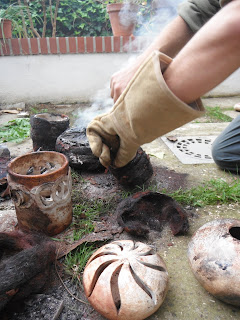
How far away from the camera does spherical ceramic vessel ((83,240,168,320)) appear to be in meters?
1.15

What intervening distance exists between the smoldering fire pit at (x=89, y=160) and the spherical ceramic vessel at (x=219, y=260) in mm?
909

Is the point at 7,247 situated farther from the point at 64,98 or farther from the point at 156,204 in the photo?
the point at 64,98

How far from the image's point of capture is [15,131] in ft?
13.1

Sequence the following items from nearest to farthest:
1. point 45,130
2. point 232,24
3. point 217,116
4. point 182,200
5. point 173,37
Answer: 1. point 232,24
2. point 173,37
3. point 182,200
4. point 45,130
5. point 217,116

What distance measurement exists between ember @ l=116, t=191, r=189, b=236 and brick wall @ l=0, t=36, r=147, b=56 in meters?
4.69

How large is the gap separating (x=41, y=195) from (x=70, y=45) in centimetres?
484

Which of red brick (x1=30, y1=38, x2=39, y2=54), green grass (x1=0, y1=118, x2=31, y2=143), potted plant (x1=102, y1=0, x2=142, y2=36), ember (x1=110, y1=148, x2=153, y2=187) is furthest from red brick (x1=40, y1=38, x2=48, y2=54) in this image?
ember (x1=110, y1=148, x2=153, y2=187)

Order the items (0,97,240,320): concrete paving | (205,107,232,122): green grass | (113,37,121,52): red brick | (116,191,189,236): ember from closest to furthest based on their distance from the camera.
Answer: (0,97,240,320): concrete paving → (116,191,189,236): ember → (205,107,232,122): green grass → (113,37,121,52): red brick

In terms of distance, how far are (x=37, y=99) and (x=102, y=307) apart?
210 inches

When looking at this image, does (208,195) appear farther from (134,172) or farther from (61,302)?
(61,302)

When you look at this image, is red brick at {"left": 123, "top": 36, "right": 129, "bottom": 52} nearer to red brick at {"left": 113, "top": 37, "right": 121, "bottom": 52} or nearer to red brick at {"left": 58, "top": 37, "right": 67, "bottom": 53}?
red brick at {"left": 113, "top": 37, "right": 121, "bottom": 52}

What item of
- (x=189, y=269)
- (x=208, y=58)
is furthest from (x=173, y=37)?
(x=189, y=269)

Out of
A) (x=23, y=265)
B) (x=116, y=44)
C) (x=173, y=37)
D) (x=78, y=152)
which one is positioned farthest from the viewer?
(x=116, y=44)

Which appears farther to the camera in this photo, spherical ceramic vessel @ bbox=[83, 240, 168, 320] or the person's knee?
spherical ceramic vessel @ bbox=[83, 240, 168, 320]
